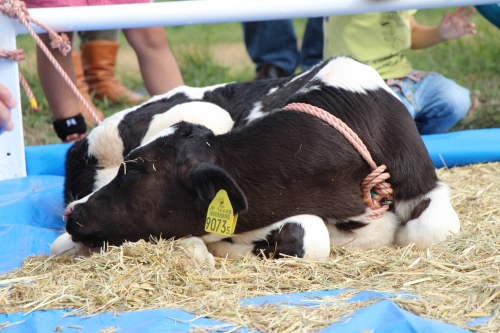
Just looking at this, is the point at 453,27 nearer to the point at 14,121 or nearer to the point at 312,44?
the point at 312,44

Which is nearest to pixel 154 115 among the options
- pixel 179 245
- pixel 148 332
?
pixel 179 245

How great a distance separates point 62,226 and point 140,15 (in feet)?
4.41

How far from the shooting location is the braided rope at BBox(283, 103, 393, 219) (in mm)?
2987

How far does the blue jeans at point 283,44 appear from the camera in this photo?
723 cm

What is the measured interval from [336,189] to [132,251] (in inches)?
34.6

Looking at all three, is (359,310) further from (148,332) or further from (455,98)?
(455,98)

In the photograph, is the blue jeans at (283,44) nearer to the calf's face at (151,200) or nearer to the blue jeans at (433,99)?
the blue jeans at (433,99)

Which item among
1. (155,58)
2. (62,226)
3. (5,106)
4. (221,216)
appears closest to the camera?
(221,216)

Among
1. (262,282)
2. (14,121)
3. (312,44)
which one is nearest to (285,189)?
(262,282)

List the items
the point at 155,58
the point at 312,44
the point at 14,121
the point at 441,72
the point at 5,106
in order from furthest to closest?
the point at 441,72, the point at 312,44, the point at 155,58, the point at 14,121, the point at 5,106

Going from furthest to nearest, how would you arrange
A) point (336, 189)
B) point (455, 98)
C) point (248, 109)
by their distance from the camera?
point (455, 98)
point (248, 109)
point (336, 189)

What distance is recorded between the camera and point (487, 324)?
7.22 feet

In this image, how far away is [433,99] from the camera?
212 inches

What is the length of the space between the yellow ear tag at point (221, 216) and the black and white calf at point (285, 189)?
5cm
